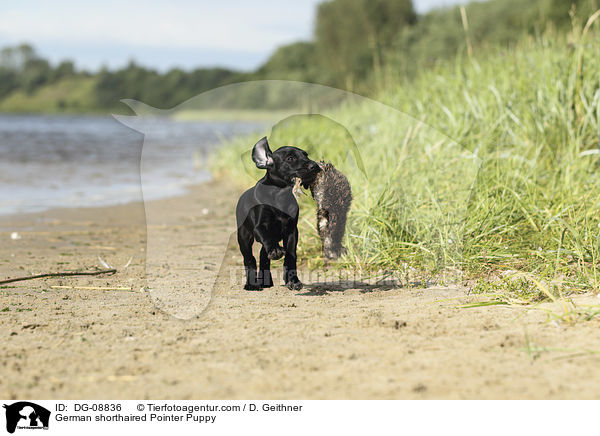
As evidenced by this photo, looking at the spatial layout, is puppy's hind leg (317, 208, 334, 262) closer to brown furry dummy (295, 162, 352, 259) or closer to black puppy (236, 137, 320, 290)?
brown furry dummy (295, 162, 352, 259)

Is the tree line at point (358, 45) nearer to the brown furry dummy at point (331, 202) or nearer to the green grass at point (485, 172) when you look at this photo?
the green grass at point (485, 172)

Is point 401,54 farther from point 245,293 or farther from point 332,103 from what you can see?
point 245,293

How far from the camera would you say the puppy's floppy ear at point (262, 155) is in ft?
7.54

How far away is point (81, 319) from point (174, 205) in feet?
16.1

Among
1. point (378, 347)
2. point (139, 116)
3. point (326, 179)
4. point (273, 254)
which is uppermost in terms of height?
point (139, 116)

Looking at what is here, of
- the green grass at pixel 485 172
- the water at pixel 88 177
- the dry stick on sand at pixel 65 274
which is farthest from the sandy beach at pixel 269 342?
the water at pixel 88 177

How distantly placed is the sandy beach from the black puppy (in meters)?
0.53

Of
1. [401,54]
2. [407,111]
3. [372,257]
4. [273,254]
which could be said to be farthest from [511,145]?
[273,254]

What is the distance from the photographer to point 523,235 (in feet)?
14.7

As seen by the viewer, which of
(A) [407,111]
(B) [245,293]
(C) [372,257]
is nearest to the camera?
(B) [245,293]

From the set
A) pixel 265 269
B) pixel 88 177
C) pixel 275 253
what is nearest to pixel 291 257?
pixel 275 253

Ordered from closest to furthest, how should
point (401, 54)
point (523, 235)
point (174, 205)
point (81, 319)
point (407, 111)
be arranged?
point (81, 319) < point (523, 235) < point (407, 111) < point (174, 205) < point (401, 54)

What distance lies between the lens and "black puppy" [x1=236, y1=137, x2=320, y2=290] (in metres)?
2.33
